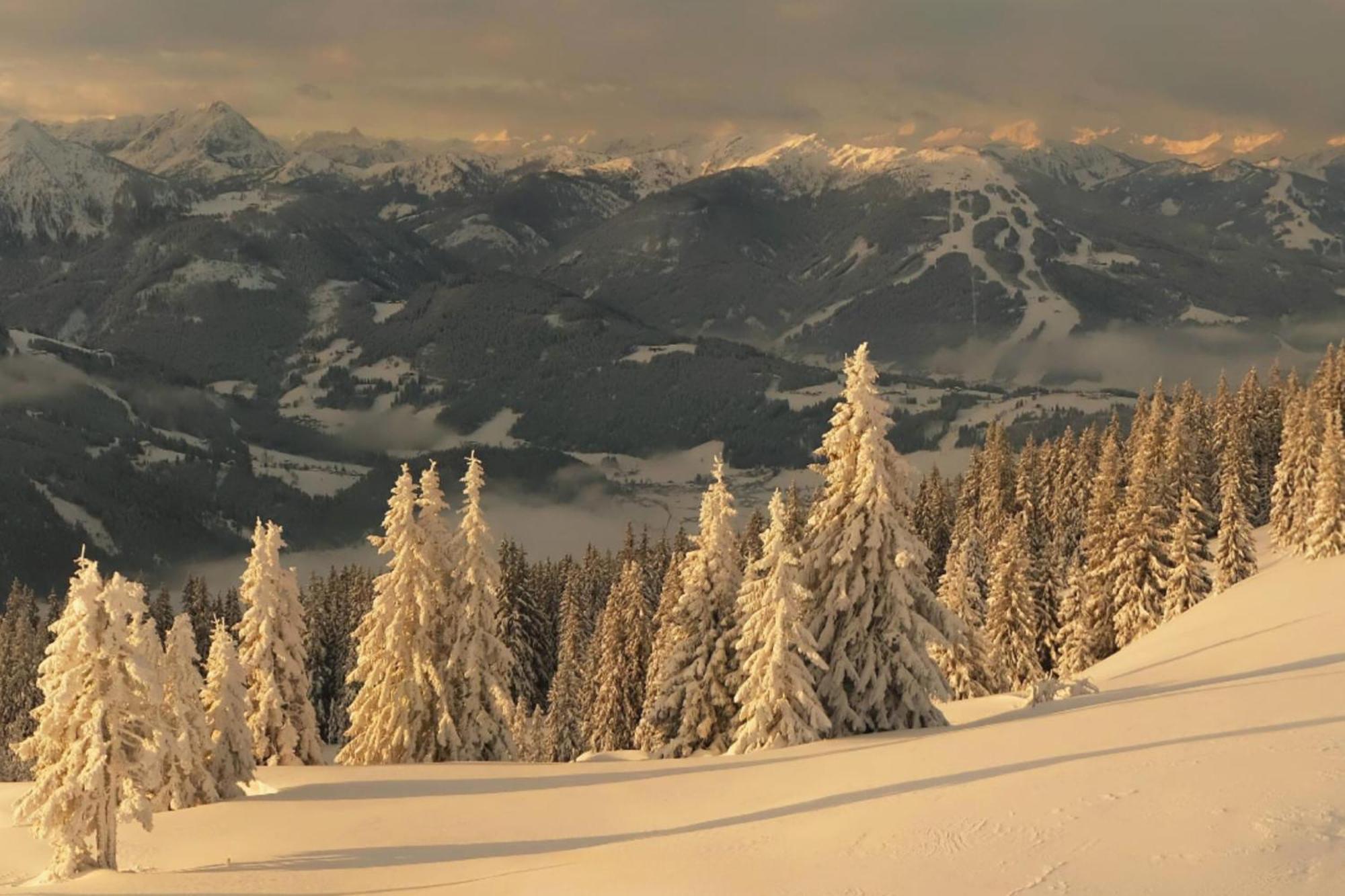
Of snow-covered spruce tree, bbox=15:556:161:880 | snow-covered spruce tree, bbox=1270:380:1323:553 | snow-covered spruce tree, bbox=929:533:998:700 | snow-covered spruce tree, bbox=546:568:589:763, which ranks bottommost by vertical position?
snow-covered spruce tree, bbox=546:568:589:763

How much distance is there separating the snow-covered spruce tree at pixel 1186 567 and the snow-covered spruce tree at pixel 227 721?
53548 millimetres

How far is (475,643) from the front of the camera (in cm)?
4144

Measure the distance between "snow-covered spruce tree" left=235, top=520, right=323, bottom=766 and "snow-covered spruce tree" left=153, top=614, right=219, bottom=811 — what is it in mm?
6777

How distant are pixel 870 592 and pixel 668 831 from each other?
43.7 feet

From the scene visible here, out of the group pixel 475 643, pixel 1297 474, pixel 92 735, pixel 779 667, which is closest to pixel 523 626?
pixel 475 643

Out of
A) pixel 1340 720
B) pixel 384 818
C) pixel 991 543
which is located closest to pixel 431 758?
pixel 384 818

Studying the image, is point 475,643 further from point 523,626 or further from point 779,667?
point 523,626

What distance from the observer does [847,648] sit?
35.4 metres

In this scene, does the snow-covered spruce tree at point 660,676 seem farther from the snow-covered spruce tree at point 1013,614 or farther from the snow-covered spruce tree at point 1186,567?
the snow-covered spruce tree at point 1186,567

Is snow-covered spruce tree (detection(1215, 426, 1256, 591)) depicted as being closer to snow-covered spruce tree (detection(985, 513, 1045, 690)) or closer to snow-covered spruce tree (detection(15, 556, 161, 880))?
snow-covered spruce tree (detection(985, 513, 1045, 690))

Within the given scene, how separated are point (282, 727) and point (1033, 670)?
45873 millimetres

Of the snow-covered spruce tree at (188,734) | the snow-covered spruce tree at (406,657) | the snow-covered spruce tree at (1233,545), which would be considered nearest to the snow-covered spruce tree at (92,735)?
the snow-covered spruce tree at (188,734)

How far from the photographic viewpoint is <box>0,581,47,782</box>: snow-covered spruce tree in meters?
98.8

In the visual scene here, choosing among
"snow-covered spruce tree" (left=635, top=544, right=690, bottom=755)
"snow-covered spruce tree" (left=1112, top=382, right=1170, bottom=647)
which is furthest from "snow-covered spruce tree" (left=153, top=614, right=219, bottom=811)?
"snow-covered spruce tree" (left=1112, top=382, right=1170, bottom=647)
